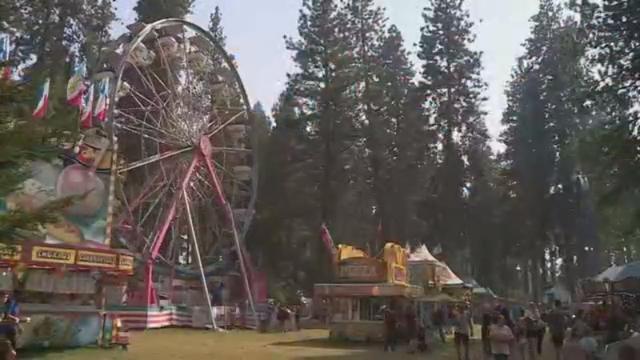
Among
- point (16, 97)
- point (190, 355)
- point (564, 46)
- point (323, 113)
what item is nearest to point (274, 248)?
point (323, 113)

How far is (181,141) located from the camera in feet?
110

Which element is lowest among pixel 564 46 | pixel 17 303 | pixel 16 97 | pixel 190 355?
pixel 190 355

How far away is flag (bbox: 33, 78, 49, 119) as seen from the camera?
738cm

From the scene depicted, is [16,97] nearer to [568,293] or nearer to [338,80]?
[338,80]

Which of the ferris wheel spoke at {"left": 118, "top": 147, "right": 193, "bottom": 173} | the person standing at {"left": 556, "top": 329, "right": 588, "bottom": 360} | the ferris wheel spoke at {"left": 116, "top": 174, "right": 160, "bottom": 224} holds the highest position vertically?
the ferris wheel spoke at {"left": 118, "top": 147, "right": 193, "bottom": 173}

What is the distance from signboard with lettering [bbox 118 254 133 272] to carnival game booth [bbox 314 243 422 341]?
8.77 m

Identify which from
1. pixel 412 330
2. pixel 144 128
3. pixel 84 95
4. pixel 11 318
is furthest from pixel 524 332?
pixel 144 128

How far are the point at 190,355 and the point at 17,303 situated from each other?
4.51m

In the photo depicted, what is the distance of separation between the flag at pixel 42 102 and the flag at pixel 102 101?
715 inches

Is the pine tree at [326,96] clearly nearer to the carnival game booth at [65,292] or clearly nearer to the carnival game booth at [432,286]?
the carnival game booth at [432,286]

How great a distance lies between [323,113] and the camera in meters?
48.4

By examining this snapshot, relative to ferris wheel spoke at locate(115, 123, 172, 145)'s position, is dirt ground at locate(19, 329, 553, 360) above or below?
below

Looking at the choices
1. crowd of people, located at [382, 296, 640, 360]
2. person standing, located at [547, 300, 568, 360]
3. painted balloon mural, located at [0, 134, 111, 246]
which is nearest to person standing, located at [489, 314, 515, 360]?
crowd of people, located at [382, 296, 640, 360]

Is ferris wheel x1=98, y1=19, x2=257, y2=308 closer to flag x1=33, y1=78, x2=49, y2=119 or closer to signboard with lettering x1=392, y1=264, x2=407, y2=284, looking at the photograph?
signboard with lettering x1=392, y1=264, x2=407, y2=284
